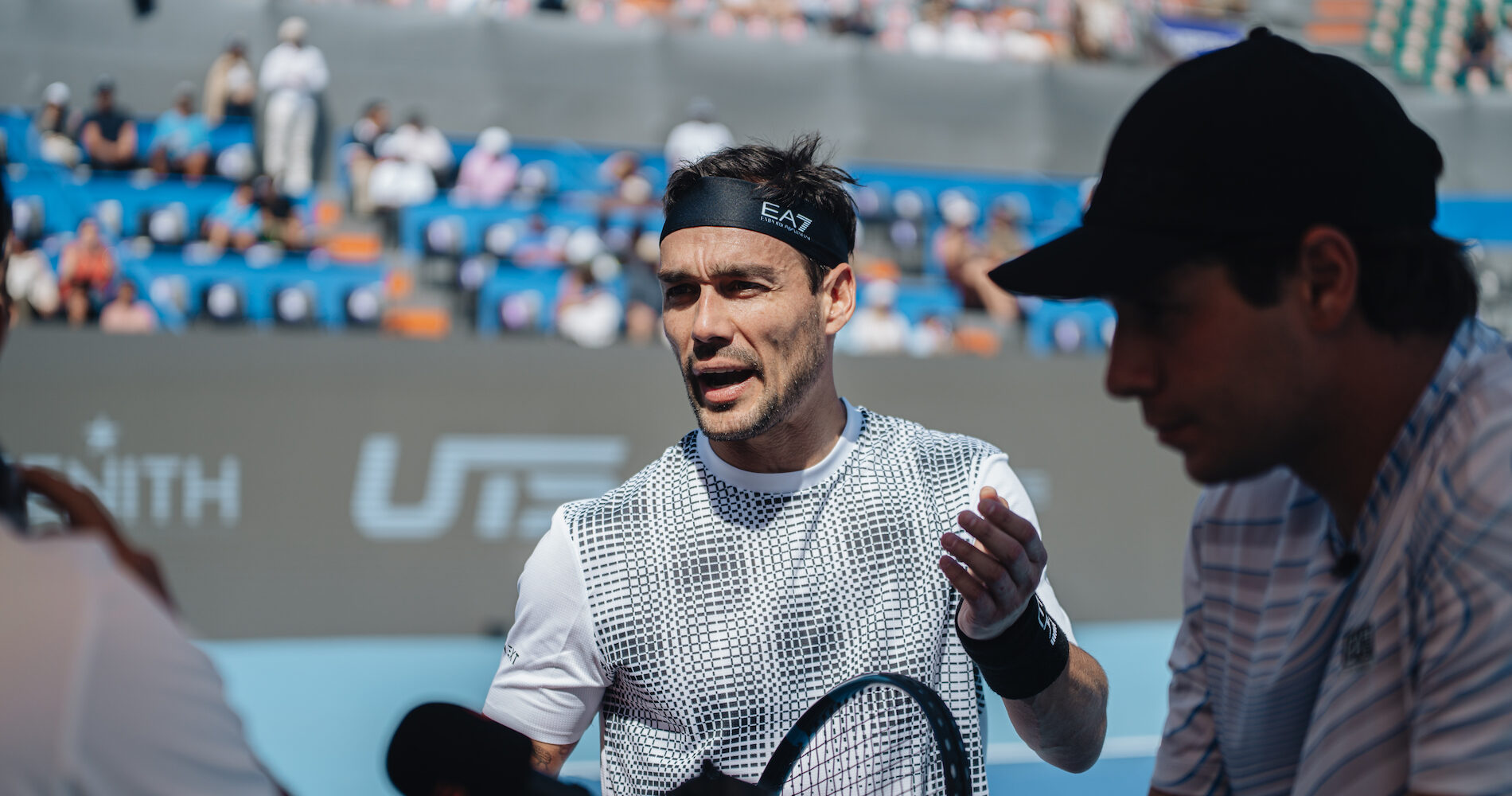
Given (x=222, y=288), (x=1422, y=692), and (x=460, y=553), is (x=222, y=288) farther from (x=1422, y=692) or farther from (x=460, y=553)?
(x=1422, y=692)

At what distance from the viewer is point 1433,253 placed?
1350 millimetres

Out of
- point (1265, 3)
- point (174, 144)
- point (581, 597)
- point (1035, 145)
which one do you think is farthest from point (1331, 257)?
point (1265, 3)

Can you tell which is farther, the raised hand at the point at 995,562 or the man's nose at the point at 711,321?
the man's nose at the point at 711,321

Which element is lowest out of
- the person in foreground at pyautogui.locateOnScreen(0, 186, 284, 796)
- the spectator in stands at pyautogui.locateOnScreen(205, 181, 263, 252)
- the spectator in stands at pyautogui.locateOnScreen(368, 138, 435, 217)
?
the spectator in stands at pyautogui.locateOnScreen(205, 181, 263, 252)

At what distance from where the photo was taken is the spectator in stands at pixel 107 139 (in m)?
11.6

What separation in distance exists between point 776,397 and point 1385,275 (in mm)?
1294

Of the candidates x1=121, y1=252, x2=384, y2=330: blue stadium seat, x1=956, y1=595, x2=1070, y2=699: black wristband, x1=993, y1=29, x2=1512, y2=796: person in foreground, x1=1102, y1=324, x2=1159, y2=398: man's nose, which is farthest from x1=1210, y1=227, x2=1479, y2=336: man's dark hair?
x1=121, y1=252, x2=384, y2=330: blue stadium seat

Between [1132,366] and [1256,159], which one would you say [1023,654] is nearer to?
[1132,366]

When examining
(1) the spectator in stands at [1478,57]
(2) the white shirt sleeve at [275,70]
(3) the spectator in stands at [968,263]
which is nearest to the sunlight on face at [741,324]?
(3) the spectator in stands at [968,263]

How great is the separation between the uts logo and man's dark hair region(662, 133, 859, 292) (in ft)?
0.07

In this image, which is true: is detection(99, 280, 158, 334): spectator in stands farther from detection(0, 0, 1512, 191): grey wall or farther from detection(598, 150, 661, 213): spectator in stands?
detection(598, 150, 661, 213): spectator in stands

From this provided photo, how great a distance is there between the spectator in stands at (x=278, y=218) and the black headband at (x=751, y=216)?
9.73 meters

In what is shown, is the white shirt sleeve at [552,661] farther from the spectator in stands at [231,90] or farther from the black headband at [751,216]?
the spectator in stands at [231,90]

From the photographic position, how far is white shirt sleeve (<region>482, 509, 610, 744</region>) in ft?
7.47
